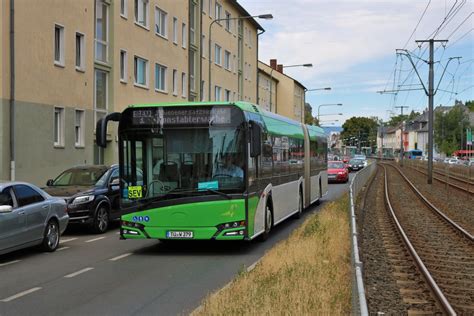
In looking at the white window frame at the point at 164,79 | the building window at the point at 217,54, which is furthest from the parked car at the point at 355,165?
the white window frame at the point at 164,79

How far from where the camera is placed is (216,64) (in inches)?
1890

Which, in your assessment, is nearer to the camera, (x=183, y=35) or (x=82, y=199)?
(x=82, y=199)

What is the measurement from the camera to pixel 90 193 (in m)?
13.9

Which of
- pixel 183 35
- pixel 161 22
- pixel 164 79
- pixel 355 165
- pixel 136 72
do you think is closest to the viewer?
pixel 136 72

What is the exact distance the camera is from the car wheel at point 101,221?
14047 mm

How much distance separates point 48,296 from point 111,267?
218cm

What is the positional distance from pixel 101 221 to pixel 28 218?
3.96 meters

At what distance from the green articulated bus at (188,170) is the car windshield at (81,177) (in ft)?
14.5

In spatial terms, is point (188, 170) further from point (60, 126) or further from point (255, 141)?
point (60, 126)

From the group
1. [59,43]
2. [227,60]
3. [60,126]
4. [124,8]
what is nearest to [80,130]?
[60,126]

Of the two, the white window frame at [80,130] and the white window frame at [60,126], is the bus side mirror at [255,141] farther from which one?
the white window frame at [80,130]

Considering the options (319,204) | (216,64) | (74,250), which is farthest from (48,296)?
(216,64)

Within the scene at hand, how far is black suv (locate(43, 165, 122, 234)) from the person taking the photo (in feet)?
44.9

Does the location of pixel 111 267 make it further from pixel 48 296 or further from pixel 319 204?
pixel 319 204
